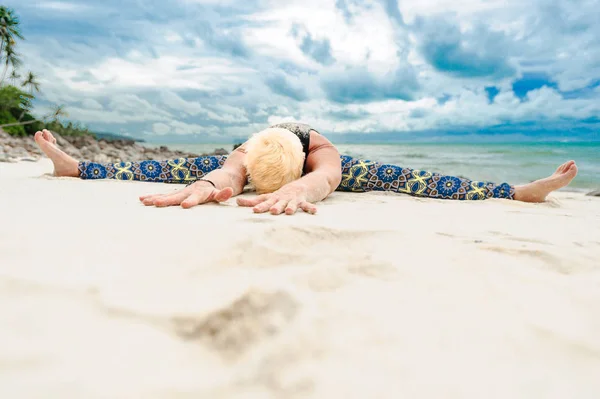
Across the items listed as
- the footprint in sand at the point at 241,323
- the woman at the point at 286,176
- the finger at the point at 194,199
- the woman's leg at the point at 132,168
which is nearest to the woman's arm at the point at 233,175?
the woman at the point at 286,176

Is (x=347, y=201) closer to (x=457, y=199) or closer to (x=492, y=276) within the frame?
(x=457, y=199)

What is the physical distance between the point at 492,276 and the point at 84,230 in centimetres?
142

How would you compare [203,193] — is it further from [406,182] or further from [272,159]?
[406,182]

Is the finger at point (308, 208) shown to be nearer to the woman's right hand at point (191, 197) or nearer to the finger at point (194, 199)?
the woman's right hand at point (191, 197)

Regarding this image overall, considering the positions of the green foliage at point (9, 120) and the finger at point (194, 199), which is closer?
the finger at point (194, 199)

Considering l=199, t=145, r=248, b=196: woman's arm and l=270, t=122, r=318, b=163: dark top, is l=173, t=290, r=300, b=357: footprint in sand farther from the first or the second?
l=270, t=122, r=318, b=163: dark top

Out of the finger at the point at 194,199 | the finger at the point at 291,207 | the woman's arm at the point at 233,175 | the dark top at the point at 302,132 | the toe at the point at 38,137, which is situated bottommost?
the finger at the point at 194,199

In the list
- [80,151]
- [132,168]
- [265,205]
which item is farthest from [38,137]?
[80,151]

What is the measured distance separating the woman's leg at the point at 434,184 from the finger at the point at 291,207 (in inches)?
60.6

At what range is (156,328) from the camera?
3.15 ft

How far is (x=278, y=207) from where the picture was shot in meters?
2.08

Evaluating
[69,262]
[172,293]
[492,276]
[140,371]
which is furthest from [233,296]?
[492,276]

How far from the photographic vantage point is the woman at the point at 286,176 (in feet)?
7.67

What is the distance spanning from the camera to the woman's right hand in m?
2.25
